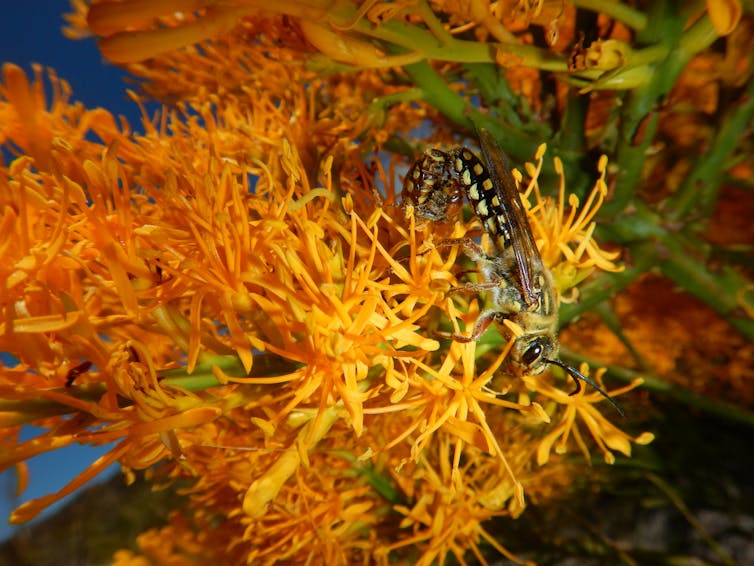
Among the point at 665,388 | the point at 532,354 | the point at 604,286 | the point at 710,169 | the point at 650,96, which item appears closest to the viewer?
the point at 532,354

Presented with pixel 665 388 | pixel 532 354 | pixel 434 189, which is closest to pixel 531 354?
pixel 532 354

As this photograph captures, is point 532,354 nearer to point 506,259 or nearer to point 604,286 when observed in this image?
point 506,259

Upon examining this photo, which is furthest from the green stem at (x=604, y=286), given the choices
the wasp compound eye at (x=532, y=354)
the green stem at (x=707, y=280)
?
the wasp compound eye at (x=532, y=354)

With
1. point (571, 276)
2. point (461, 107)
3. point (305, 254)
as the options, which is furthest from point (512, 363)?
point (461, 107)

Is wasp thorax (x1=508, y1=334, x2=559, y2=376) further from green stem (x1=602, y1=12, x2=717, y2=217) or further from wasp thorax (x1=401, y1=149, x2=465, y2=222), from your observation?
green stem (x1=602, y1=12, x2=717, y2=217)

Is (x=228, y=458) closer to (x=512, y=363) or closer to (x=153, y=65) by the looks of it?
(x=512, y=363)

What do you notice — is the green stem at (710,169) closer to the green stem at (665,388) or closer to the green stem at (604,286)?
the green stem at (604,286)

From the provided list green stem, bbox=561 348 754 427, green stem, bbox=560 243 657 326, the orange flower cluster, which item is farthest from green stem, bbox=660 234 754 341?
the orange flower cluster
